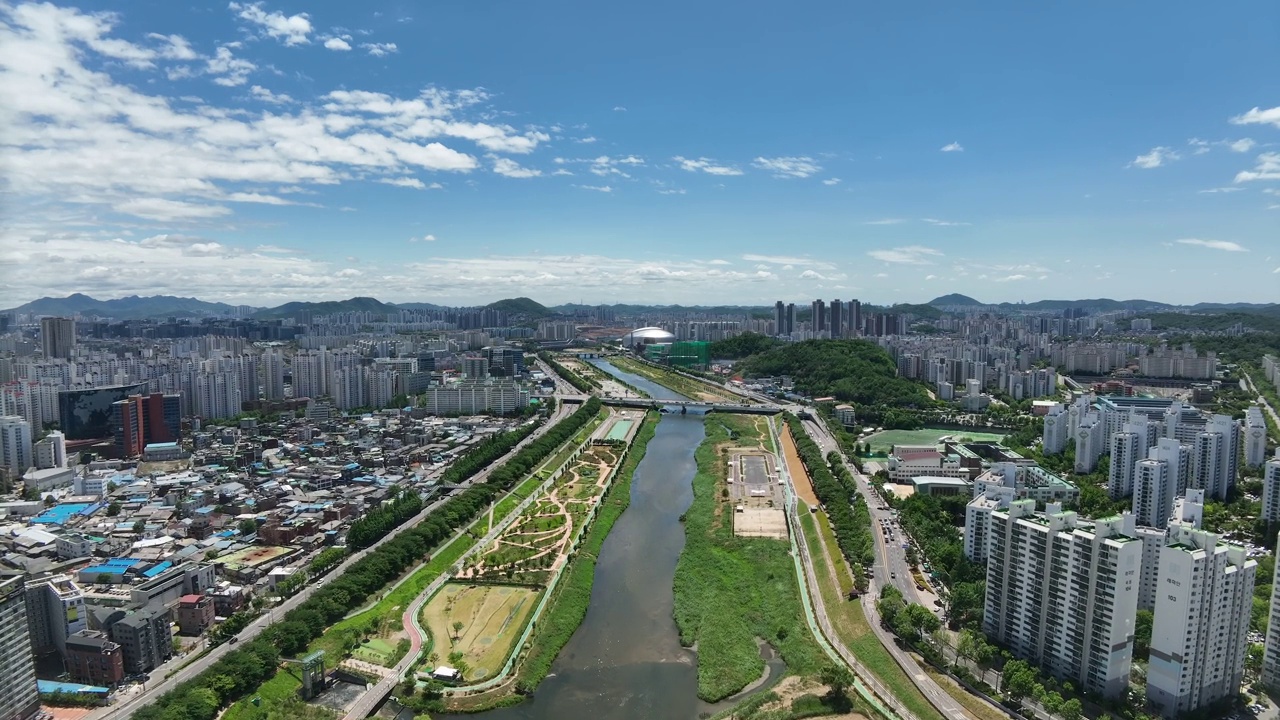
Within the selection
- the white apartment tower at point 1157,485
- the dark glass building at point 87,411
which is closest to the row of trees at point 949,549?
the white apartment tower at point 1157,485

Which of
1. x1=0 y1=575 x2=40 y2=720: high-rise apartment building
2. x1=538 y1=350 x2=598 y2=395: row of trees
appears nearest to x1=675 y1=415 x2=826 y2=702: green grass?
x1=0 y1=575 x2=40 y2=720: high-rise apartment building

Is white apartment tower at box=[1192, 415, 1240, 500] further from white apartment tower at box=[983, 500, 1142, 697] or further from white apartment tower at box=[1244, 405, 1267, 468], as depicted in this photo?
white apartment tower at box=[983, 500, 1142, 697]

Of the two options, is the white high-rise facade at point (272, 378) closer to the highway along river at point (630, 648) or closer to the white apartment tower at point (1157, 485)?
the highway along river at point (630, 648)

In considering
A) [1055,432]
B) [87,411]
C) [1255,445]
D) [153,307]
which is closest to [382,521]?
[87,411]

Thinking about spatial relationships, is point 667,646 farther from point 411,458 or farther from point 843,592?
point 411,458

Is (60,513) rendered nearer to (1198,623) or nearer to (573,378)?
(1198,623)
